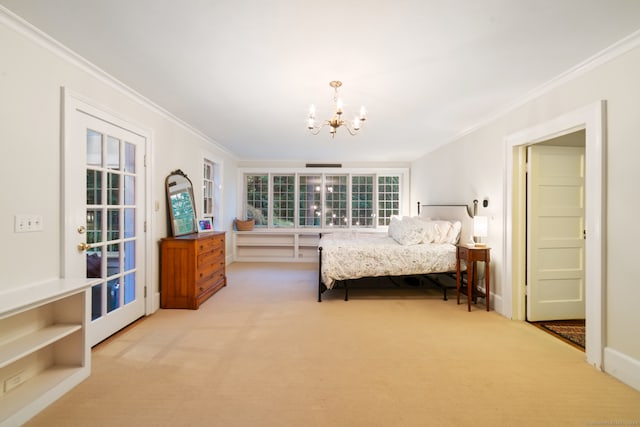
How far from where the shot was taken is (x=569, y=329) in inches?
112

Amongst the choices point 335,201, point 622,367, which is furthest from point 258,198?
point 622,367

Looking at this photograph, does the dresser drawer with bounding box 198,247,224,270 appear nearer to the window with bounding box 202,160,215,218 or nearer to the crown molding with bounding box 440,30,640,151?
the window with bounding box 202,160,215,218

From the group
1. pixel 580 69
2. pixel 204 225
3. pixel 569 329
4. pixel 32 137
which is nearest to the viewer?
pixel 32 137

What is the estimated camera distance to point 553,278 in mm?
3055

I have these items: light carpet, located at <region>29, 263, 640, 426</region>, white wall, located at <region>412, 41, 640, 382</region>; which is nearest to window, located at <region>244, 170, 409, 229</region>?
light carpet, located at <region>29, 263, 640, 426</region>

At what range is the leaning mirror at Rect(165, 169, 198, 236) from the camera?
11.7 feet

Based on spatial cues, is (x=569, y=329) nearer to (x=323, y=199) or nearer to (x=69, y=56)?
(x=323, y=199)

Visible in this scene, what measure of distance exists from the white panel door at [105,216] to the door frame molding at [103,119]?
0.06 ft

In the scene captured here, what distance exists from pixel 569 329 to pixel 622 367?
3.20 ft

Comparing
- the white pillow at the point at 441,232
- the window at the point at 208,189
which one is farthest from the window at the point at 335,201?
the white pillow at the point at 441,232

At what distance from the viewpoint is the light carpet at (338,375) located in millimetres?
1638

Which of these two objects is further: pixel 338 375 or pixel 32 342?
pixel 338 375

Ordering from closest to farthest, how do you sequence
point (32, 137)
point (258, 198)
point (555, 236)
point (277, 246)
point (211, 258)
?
1. point (32, 137)
2. point (555, 236)
3. point (211, 258)
4. point (277, 246)
5. point (258, 198)

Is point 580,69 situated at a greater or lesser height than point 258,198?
greater
